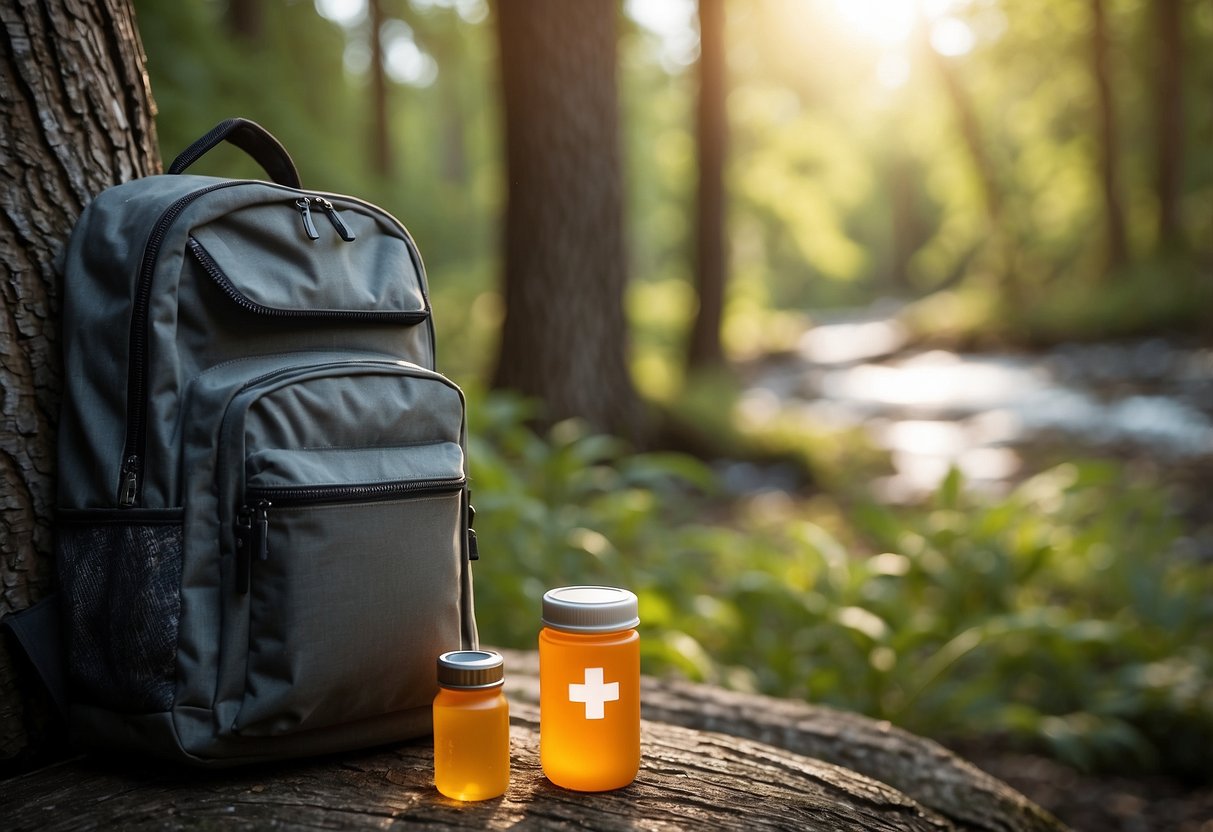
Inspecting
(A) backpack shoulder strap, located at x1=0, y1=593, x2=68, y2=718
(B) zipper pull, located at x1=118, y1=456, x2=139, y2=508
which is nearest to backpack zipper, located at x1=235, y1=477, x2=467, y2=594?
(B) zipper pull, located at x1=118, y1=456, x2=139, y2=508

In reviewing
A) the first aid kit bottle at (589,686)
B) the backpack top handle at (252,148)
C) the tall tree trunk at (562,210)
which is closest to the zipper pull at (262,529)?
the first aid kit bottle at (589,686)

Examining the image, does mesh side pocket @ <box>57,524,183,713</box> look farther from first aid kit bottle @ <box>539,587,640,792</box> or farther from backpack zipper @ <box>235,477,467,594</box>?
first aid kit bottle @ <box>539,587,640,792</box>

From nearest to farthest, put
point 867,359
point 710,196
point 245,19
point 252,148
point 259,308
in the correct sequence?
point 259,308 < point 252,148 < point 245,19 < point 710,196 < point 867,359

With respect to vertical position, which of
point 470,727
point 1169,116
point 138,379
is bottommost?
point 470,727

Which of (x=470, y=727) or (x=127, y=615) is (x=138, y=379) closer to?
(x=127, y=615)

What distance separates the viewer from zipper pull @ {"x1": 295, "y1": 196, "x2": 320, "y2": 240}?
155 cm

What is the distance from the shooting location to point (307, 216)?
5.13 feet

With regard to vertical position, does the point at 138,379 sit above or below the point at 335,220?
below

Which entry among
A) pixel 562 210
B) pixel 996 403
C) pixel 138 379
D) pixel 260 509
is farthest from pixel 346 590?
pixel 996 403

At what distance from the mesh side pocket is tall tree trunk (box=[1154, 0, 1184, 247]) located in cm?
Result: 1548

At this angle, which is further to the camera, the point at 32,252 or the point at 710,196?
the point at 710,196

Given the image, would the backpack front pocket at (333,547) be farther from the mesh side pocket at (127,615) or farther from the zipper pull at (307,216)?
the zipper pull at (307,216)

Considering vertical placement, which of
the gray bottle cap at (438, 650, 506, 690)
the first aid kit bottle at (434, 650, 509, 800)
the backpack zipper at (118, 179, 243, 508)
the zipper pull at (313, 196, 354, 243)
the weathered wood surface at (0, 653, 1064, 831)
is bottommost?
the weathered wood surface at (0, 653, 1064, 831)

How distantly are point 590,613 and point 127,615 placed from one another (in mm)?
660
